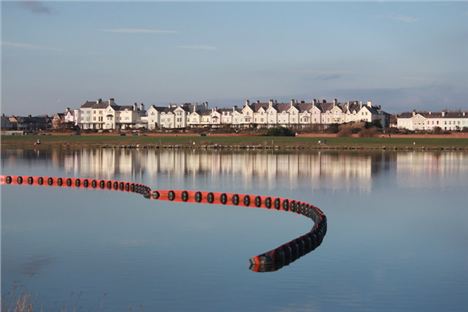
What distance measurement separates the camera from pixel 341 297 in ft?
70.1

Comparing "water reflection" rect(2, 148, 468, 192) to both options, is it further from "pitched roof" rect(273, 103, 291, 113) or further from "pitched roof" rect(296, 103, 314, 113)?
"pitched roof" rect(273, 103, 291, 113)

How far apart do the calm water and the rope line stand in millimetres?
471

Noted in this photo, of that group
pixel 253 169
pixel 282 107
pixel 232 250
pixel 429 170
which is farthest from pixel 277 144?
pixel 232 250

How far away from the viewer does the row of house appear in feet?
586

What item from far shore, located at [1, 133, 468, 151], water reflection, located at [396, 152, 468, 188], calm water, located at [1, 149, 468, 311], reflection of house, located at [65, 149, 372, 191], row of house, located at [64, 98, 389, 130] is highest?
row of house, located at [64, 98, 389, 130]

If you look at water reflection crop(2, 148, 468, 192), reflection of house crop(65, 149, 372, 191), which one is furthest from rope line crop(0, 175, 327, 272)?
reflection of house crop(65, 149, 372, 191)

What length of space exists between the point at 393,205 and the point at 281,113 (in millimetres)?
140791

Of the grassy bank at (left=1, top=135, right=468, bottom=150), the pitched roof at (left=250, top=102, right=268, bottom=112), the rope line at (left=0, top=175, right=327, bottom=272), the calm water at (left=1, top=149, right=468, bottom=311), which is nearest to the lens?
the calm water at (left=1, top=149, right=468, bottom=311)

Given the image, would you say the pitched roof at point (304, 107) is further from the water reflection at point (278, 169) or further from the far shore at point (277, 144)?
the water reflection at point (278, 169)

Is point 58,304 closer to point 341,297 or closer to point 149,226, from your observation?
point 341,297

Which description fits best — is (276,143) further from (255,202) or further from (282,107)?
(255,202)

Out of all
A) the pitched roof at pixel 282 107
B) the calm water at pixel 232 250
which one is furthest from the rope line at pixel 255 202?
the pitched roof at pixel 282 107

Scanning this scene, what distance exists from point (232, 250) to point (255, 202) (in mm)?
14106

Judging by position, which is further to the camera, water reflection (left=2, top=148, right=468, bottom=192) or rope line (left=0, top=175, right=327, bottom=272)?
water reflection (left=2, top=148, right=468, bottom=192)
